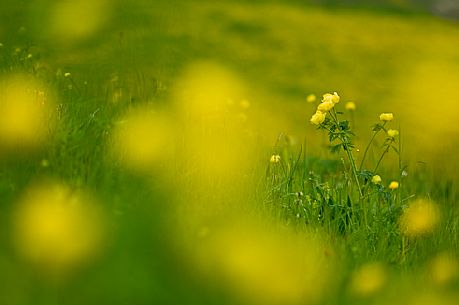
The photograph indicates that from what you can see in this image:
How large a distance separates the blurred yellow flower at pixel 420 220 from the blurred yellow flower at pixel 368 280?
0.76 meters

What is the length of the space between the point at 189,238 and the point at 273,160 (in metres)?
1.25

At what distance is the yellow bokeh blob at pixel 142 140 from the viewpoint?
7.63 feet

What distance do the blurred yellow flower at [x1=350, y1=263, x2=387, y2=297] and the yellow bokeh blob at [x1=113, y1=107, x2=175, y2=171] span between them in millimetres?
727

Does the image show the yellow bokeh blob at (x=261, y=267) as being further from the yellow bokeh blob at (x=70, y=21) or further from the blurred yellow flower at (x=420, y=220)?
the yellow bokeh blob at (x=70, y=21)

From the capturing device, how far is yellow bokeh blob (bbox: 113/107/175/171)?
233 centimetres

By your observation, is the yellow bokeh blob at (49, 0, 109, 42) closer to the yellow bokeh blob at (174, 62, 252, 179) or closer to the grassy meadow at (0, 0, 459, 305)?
the grassy meadow at (0, 0, 459, 305)

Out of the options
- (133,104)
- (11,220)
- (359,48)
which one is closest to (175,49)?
(359,48)

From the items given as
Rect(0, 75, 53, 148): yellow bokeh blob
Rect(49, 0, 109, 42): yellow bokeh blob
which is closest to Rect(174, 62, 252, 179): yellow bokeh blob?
Rect(0, 75, 53, 148): yellow bokeh blob

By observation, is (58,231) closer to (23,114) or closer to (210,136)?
(23,114)

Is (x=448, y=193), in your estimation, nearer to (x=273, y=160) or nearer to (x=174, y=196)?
(x=273, y=160)

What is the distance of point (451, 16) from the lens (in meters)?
15.6

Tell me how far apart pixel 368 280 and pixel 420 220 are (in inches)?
37.5

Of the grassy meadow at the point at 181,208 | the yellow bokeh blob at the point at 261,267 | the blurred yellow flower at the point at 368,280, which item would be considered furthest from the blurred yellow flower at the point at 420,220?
the yellow bokeh blob at the point at 261,267

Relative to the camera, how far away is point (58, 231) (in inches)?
67.5
